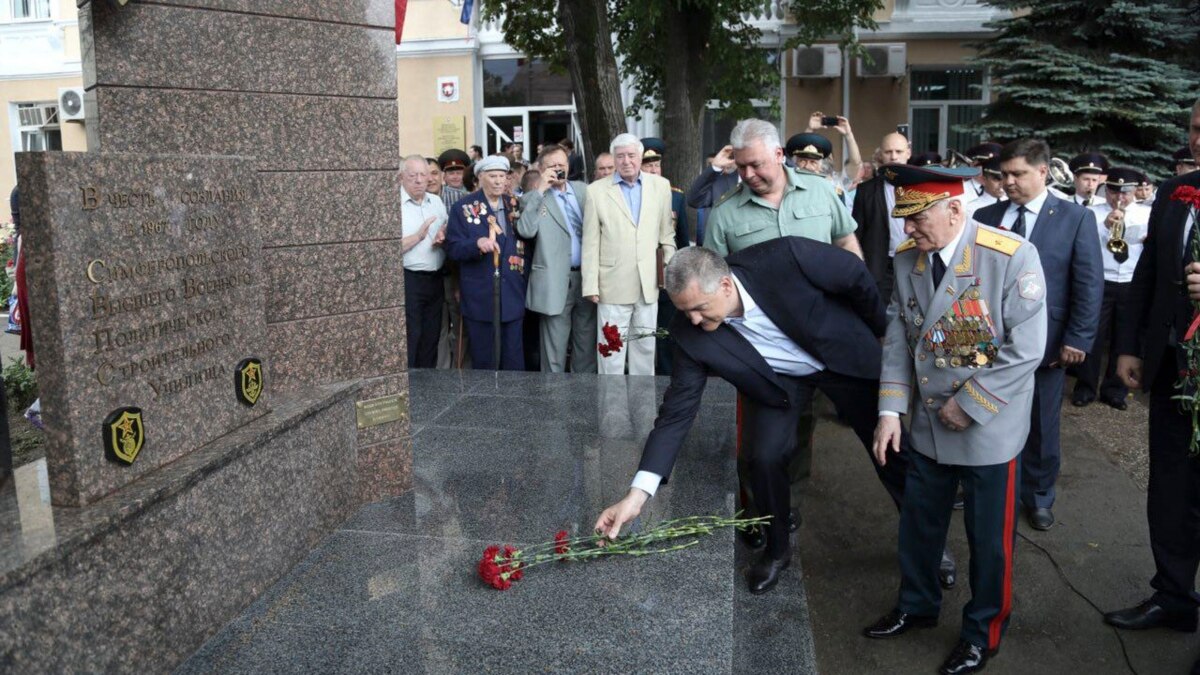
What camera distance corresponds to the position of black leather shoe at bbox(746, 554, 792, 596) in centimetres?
431

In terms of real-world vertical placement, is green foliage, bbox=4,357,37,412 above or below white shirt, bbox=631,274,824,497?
below

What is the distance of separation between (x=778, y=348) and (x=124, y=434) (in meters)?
2.58

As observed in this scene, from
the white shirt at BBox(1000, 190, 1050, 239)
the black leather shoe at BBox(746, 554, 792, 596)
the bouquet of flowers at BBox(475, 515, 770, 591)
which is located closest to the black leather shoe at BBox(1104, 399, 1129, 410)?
the white shirt at BBox(1000, 190, 1050, 239)

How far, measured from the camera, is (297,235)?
396 centimetres

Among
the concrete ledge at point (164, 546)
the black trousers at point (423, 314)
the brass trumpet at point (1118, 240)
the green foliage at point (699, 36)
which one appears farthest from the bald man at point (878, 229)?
the concrete ledge at point (164, 546)

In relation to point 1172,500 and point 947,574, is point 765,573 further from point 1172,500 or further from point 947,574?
point 1172,500

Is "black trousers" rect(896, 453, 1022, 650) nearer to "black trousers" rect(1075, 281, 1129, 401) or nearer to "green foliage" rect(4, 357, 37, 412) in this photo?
"black trousers" rect(1075, 281, 1129, 401)

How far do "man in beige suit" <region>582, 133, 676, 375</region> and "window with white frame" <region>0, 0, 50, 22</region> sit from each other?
1703cm

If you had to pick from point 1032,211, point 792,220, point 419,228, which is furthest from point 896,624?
point 419,228

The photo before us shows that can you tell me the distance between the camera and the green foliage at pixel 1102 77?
11.7m

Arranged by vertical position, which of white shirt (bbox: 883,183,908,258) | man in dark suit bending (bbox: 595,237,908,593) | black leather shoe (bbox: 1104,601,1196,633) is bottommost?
black leather shoe (bbox: 1104,601,1196,633)


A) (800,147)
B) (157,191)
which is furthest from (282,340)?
(800,147)

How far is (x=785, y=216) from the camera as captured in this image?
5211 millimetres

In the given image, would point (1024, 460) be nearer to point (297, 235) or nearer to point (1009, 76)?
point (297, 235)
